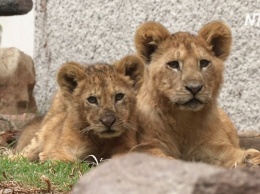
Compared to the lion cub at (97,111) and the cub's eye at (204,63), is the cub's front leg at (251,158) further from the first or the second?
the lion cub at (97,111)

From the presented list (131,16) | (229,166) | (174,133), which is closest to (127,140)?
(174,133)

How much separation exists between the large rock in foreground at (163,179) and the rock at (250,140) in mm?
4477

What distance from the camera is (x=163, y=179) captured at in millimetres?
2957

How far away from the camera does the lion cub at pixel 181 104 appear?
6.12m

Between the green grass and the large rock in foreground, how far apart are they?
7.06ft

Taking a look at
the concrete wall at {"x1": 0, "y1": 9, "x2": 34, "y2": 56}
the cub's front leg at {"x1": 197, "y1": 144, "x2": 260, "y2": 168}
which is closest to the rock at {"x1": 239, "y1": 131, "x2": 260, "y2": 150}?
the cub's front leg at {"x1": 197, "y1": 144, "x2": 260, "y2": 168}

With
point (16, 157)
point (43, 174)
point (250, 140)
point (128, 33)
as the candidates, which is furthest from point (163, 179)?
point (128, 33)

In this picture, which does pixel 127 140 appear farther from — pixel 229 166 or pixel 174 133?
pixel 229 166

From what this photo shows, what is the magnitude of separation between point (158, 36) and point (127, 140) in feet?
2.61

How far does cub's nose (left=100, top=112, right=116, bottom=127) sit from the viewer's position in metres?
5.99

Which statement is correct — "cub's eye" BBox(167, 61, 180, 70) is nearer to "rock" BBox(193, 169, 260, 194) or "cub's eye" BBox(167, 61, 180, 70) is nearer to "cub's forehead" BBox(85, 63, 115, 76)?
"cub's forehead" BBox(85, 63, 115, 76)

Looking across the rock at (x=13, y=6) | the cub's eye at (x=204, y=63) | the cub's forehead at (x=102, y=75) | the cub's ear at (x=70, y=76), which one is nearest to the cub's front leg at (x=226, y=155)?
the cub's eye at (x=204, y=63)

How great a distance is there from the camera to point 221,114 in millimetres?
7082

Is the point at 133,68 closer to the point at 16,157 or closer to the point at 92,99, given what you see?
the point at 92,99
